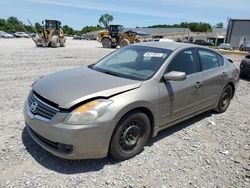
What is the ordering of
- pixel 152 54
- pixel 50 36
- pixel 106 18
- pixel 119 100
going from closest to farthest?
pixel 119 100
pixel 152 54
pixel 50 36
pixel 106 18

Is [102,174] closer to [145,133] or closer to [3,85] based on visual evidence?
[145,133]

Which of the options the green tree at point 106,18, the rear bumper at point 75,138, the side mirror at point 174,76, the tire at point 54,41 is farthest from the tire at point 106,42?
the green tree at point 106,18

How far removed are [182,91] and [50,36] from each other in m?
22.4

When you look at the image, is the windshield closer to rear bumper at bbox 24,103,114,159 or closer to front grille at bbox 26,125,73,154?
rear bumper at bbox 24,103,114,159

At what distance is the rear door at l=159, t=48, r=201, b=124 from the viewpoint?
12.3 ft

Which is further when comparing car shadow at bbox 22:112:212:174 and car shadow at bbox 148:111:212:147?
car shadow at bbox 148:111:212:147

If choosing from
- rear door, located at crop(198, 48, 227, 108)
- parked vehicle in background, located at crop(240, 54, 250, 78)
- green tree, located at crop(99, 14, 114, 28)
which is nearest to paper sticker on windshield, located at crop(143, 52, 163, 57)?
rear door, located at crop(198, 48, 227, 108)

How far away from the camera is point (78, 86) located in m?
3.32

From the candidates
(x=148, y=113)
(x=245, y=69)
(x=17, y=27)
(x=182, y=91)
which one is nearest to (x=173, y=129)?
(x=182, y=91)

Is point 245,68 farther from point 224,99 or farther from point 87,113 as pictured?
point 87,113

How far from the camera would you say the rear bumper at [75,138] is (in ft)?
9.44

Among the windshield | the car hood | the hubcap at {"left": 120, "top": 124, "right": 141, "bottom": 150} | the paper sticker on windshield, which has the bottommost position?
the hubcap at {"left": 120, "top": 124, "right": 141, "bottom": 150}

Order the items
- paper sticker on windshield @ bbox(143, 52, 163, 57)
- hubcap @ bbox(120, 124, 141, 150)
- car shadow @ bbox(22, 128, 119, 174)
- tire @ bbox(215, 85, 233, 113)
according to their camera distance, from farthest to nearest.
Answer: tire @ bbox(215, 85, 233, 113), paper sticker on windshield @ bbox(143, 52, 163, 57), hubcap @ bbox(120, 124, 141, 150), car shadow @ bbox(22, 128, 119, 174)

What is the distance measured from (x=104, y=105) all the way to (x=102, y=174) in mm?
886
